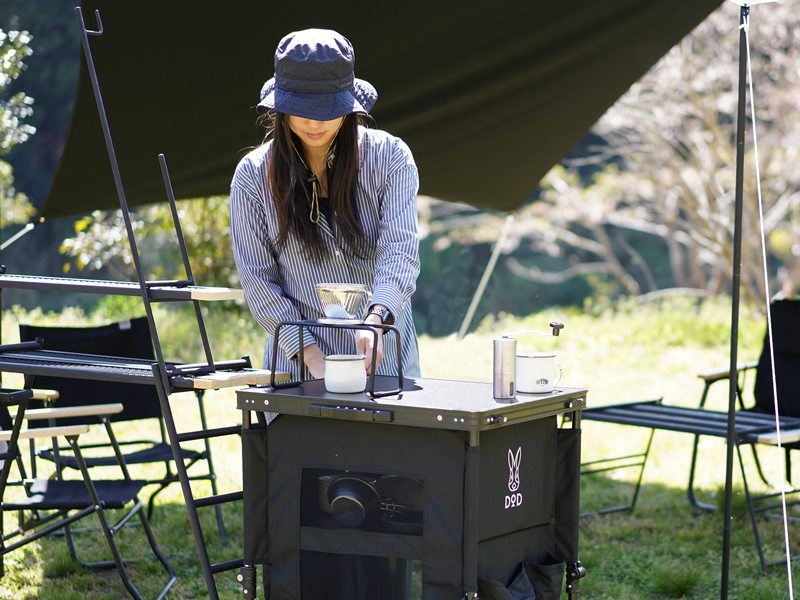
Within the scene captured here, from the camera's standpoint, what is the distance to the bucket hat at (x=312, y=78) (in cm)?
184

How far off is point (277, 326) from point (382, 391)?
11.3 inches

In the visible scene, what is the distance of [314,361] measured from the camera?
1.98 meters

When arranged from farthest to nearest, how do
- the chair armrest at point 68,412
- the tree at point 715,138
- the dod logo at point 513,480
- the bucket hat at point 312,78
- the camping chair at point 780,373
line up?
the tree at point 715,138, the camping chair at point 780,373, the chair armrest at point 68,412, the bucket hat at point 312,78, the dod logo at point 513,480

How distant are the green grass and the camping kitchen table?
70cm

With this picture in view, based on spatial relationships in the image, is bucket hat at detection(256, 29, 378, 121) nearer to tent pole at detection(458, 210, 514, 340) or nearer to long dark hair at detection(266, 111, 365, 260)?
long dark hair at detection(266, 111, 365, 260)

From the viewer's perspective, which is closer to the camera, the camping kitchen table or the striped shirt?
the camping kitchen table

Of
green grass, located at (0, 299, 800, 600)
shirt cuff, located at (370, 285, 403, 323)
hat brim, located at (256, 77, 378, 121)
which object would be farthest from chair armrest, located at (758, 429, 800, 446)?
hat brim, located at (256, 77, 378, 121)

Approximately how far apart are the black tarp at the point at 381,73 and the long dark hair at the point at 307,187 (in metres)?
1.18

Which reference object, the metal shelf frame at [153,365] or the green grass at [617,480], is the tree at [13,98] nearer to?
the green grass at [617,480]

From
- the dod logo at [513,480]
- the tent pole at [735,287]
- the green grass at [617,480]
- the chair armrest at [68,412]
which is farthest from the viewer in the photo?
the green grass at [617,480]

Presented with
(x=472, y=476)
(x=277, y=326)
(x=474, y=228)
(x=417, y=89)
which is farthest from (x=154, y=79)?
(x=474, y=228)

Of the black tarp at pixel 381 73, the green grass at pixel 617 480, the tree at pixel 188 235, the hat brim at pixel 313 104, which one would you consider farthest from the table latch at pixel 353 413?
the tree at pixel 188 235

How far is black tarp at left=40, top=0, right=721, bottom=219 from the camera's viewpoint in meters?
3.05

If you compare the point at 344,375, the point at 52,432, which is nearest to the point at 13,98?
the point at 52,432
